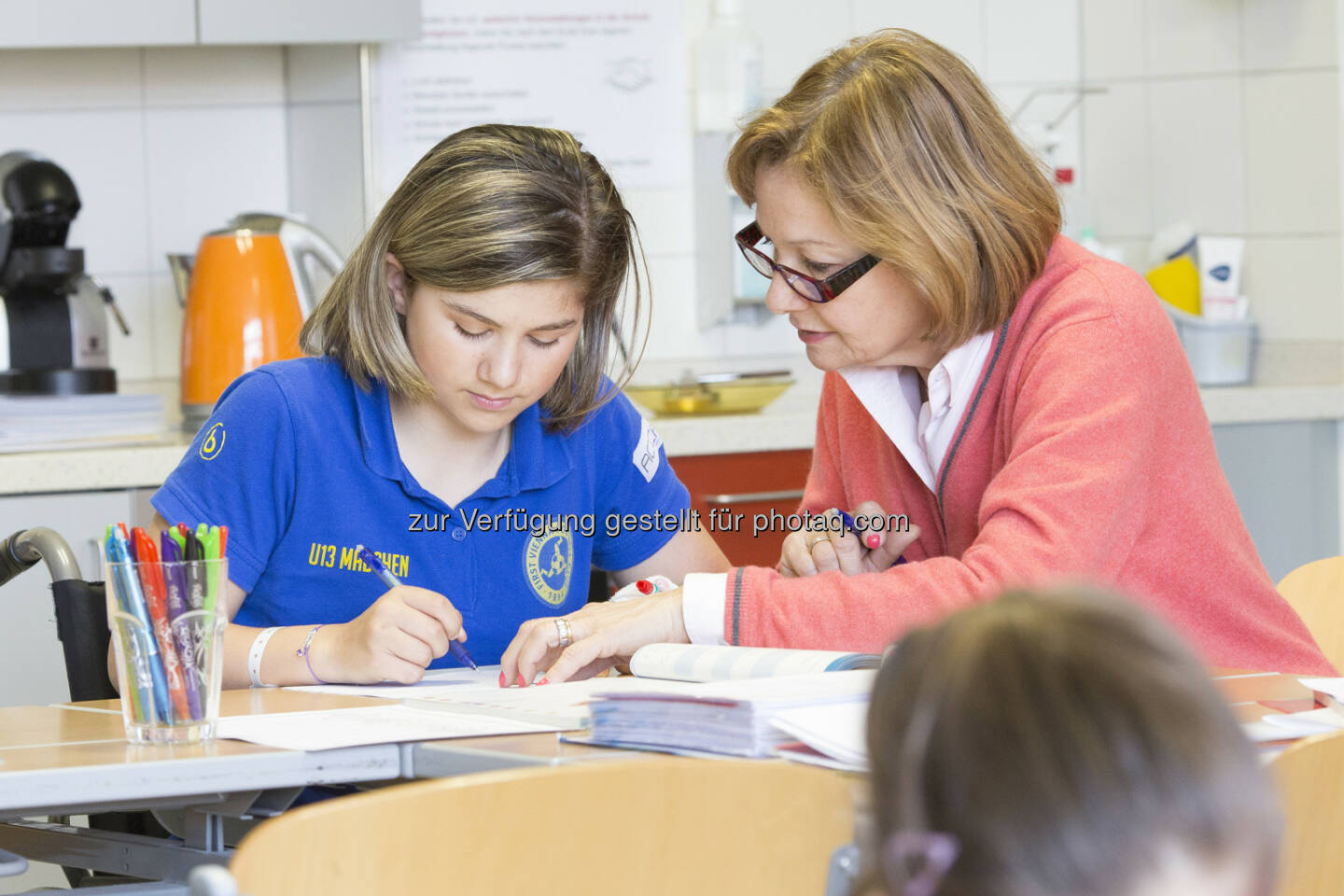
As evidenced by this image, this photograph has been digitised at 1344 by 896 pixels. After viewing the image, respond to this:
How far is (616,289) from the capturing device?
63.5 inches

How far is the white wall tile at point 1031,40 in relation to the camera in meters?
3.28

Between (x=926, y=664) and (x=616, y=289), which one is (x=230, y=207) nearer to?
(x=616, y=289)

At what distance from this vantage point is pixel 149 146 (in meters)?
2.88

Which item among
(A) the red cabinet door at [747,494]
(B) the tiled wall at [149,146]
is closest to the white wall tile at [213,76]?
(B) the tiled wall at [149,146]

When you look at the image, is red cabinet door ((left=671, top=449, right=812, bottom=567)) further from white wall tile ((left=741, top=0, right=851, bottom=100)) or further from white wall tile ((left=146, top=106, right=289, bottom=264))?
white wall tile ((left=146, top=106, right=289, bottom=264))

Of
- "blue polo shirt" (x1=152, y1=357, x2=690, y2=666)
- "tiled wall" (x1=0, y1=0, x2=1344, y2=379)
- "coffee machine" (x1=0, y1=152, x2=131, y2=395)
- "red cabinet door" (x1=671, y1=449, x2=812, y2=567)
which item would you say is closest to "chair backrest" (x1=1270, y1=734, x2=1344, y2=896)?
"blue polo shirt" (x1=152, y1=357, x2=690, y2=666)

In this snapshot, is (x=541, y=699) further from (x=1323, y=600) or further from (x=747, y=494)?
(x=747, y=494)

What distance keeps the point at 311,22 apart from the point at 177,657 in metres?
1.80

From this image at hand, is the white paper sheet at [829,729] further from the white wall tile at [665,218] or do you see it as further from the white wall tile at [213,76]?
the white wall tile at [213,76]

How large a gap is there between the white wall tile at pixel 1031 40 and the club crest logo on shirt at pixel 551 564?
1.99m

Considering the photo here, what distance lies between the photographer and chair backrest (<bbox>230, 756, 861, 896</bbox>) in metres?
0.71

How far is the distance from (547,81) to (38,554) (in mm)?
1753

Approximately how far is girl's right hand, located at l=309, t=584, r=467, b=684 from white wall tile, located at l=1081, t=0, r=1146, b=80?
2.42 meters

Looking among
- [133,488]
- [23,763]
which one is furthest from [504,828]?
[133,488]
